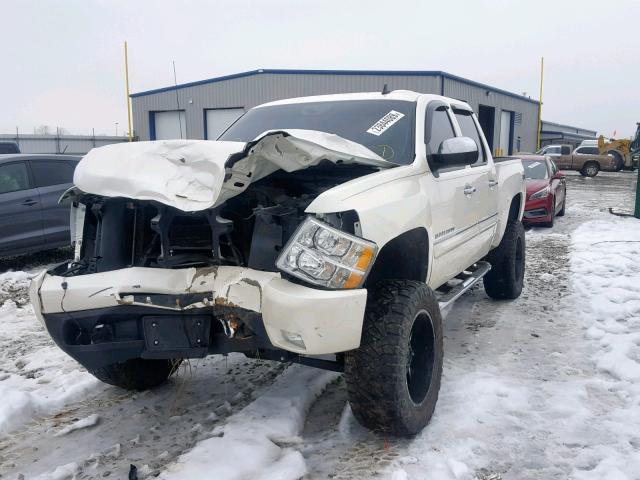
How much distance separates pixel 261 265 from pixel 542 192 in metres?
9.99

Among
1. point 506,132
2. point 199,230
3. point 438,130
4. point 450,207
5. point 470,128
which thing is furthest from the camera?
point 506,132

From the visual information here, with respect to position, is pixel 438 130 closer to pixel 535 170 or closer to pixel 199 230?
pixel 199 230

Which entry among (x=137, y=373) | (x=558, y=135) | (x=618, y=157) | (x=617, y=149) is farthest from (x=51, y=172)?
(x=558, y=135)

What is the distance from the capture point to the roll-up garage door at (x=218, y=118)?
26406 millimetres

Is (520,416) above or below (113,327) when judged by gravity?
below

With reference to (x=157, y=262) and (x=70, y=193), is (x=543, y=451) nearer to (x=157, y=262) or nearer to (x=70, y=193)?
(x=157, y=262)

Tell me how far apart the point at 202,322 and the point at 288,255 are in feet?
1.77

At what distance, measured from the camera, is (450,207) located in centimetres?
387

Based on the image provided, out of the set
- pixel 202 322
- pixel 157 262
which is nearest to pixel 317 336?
pixel 202 322

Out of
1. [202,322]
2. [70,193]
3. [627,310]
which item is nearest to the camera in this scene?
[202,322]

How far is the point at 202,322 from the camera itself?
274cm

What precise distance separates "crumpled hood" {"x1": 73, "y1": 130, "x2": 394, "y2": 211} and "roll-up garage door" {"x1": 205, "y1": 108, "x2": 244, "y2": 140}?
23.9 metres

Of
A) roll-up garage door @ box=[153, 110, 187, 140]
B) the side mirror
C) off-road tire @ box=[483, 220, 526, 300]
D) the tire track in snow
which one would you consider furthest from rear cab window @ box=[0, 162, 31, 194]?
roll-up garage door @ box=[153, 110, 187, 140]

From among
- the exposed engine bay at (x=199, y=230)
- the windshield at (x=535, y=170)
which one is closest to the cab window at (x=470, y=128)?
the exposed engine bay at (x=199, y=230)
